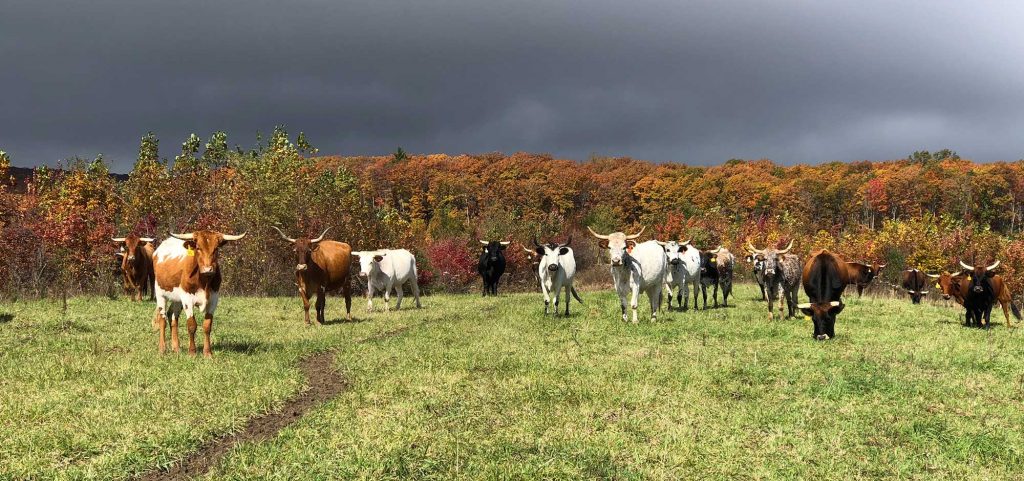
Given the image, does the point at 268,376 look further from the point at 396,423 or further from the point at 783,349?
the point at 783,349

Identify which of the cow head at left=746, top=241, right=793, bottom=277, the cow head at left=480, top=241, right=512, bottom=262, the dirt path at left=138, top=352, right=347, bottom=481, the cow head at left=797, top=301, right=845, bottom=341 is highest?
the cow head at left=480, top=241, right=512, bottom=262

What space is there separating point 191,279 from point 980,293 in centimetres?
1839

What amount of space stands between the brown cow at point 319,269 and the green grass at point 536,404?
2019 millimetres

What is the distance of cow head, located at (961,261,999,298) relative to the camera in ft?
50.4

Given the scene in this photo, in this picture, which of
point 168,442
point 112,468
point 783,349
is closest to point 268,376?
point 168,442

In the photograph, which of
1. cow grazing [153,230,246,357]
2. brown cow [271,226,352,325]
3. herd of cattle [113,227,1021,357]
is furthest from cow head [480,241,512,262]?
cow grazing [153,230,246,357]

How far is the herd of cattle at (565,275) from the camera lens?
10305 millimetres

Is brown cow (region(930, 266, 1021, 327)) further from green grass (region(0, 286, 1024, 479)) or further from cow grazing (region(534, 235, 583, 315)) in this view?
cow grazing (region(534, 235, 583, 315))

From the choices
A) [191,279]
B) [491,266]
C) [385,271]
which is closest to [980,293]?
[385,271]

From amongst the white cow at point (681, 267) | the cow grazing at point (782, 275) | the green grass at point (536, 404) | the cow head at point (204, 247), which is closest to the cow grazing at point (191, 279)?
the cow head at point (204, 247)

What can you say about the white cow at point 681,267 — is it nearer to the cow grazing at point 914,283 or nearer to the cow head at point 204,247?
the cow head at point 204,247

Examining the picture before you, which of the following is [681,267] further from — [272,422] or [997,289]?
[272,422]

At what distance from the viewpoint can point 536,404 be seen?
24.6 ft

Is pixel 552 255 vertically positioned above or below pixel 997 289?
above
